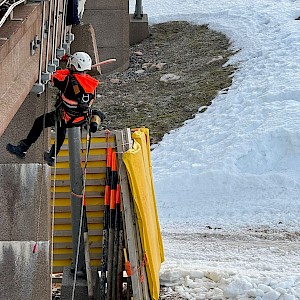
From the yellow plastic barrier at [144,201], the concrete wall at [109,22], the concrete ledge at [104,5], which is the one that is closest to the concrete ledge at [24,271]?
the yellow plastic barrier at [144,201]

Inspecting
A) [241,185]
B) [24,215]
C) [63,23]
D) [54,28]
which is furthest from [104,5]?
[54,28]

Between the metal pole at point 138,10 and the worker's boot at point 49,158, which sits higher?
the metal pole at point 138,10

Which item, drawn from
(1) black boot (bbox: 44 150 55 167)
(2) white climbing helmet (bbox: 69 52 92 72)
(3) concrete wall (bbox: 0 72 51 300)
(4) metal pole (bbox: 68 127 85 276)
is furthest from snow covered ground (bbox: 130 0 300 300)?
(2) white climbing helmet (bbox: 69 52 92 72)

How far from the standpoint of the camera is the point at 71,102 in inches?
369

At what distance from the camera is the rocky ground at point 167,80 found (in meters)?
20.6

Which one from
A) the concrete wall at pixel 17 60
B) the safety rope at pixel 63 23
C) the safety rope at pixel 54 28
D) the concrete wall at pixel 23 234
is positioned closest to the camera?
the concrete wall at pixel 17 60

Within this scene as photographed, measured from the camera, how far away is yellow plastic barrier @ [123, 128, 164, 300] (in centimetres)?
1043

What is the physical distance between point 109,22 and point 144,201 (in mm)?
14128

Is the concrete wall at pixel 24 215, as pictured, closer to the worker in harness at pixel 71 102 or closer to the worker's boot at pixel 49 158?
the worker's boot at pixel 49 158

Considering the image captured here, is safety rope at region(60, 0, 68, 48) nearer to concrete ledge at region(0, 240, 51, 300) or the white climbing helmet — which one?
the white climbing helmet

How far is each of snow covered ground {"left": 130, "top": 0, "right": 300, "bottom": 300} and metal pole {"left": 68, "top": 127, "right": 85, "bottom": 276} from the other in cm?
120

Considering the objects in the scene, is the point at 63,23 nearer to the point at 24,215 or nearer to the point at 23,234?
the point at 24,215

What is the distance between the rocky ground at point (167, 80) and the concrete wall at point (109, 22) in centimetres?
69

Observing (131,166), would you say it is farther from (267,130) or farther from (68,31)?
(267,130)
